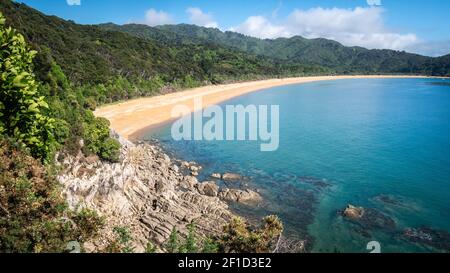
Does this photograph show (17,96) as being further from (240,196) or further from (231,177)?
(231,177)

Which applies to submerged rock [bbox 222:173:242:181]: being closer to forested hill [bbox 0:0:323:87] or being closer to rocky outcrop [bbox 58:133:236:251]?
rocky outcrop [bbox 58:133:236:251]

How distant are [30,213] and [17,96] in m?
6.12

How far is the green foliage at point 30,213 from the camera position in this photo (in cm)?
1125

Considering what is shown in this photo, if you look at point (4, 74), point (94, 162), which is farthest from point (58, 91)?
point (4, 74)

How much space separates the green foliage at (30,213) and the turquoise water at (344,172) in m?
15.2

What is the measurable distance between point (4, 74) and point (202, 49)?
17874 cm

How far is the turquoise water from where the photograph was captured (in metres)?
25.4

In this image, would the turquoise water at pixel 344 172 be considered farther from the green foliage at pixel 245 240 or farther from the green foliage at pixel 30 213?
the green foliage at pixel 30 213

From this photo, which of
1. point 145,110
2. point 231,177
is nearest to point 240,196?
point 231,177

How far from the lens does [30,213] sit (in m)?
12.2

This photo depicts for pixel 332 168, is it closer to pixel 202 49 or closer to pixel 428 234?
pixel 428 234

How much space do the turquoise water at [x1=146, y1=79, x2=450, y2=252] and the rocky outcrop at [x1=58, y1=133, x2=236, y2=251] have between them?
364cm

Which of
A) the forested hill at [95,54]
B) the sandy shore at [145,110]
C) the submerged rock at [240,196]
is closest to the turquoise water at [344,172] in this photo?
the submerged rock at [240,196]

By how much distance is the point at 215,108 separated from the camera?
8281 cm
